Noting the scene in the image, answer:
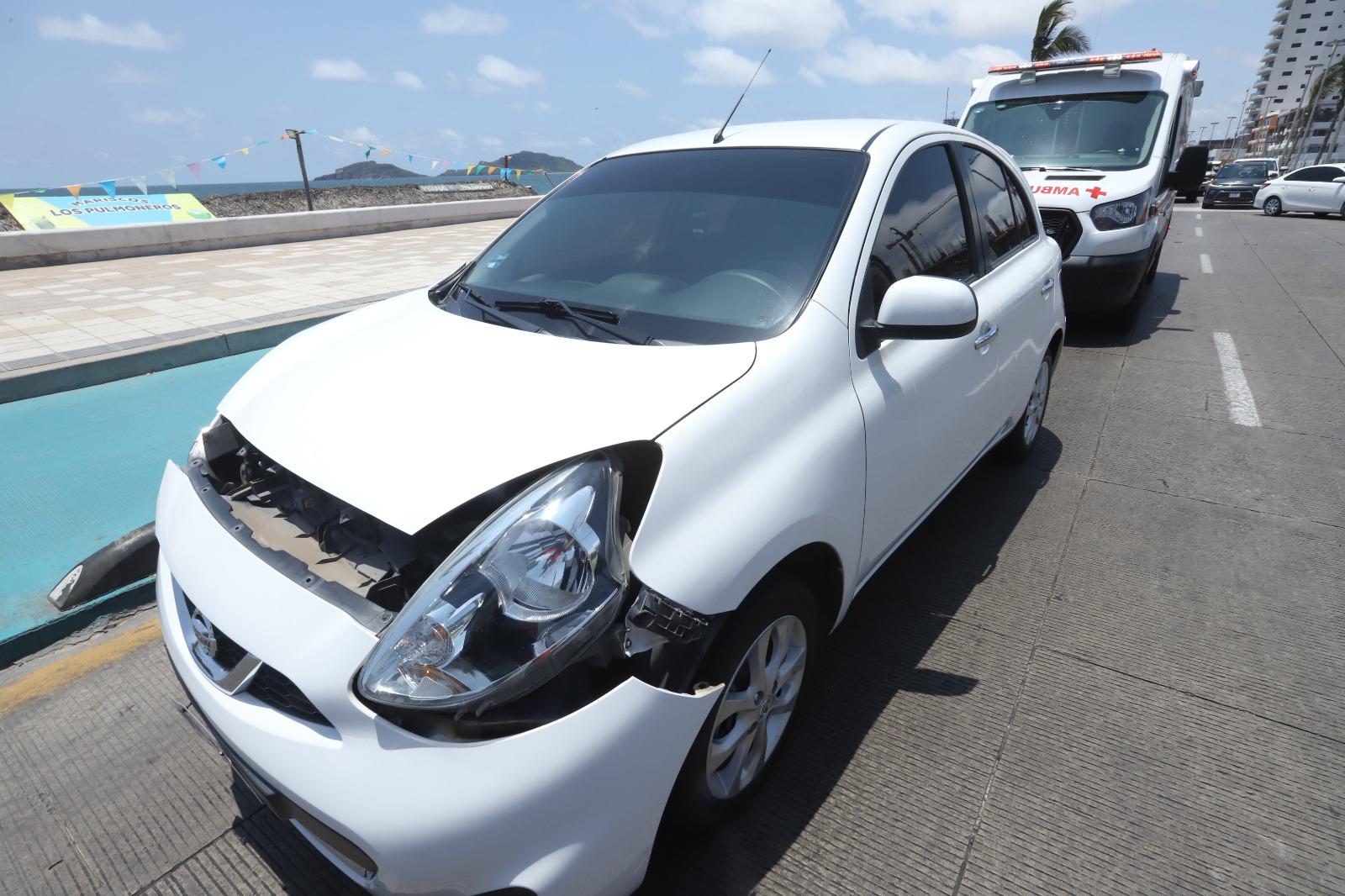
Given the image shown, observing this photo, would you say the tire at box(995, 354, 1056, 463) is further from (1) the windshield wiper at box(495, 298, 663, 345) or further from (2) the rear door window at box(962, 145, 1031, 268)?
(1) the windshield wiper at box(495, 298, 663, 345)

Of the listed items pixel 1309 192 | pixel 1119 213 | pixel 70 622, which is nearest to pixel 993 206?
pixel 1119 213

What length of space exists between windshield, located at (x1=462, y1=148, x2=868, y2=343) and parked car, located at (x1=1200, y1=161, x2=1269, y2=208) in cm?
3032

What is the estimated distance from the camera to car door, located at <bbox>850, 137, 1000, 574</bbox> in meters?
2.18

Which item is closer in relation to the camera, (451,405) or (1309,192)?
(451,405)

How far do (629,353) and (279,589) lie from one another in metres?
0.99

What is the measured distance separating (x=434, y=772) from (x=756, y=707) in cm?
88

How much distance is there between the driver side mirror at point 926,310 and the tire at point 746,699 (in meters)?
0.78

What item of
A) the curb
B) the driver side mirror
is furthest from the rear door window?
the curb

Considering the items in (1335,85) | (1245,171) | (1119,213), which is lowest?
(1245,171)

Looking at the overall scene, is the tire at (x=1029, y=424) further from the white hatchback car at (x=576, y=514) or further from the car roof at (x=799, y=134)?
the car roof at (x=799, y=134)

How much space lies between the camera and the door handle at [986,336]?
2766mm

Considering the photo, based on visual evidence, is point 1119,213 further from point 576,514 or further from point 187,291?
point 187,291

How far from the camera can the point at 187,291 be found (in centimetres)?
915

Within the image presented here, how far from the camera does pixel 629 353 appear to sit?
195 cm
